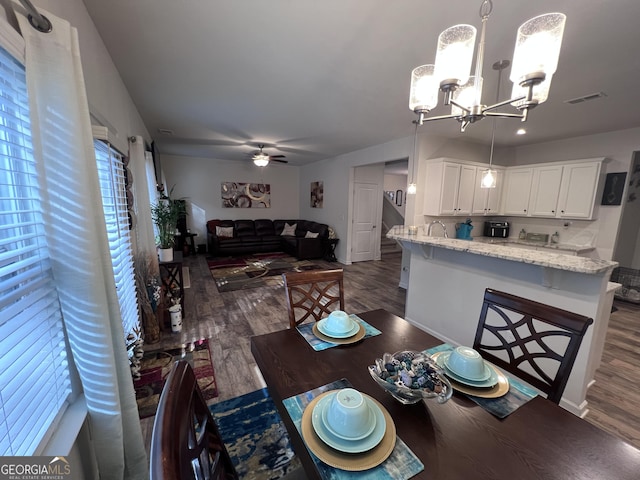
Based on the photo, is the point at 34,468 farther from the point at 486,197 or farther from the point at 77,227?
the point at 486,197

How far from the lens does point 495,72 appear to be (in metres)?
2.14

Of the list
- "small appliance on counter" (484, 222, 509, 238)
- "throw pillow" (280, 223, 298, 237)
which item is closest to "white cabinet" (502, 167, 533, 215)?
"small appliance on counter" (484, 222, 509, 238)

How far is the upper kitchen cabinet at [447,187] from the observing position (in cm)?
400

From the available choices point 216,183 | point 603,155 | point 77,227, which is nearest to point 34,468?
point 77,227

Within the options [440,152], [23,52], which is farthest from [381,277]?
[23,52]

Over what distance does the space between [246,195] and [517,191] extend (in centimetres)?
644

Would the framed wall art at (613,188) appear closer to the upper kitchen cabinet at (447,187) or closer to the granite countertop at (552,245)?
the granite countertop at (552,245)

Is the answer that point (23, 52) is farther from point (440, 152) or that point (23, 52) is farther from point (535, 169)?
point (535, 169)

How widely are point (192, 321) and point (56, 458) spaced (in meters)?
2.41

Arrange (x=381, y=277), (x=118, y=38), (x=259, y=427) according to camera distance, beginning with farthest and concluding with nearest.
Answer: (x=381, y=277), (x=118, y=38), (x=259, y=427)

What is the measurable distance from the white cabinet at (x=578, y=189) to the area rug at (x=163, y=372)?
5382mm

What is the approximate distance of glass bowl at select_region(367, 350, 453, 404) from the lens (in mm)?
891

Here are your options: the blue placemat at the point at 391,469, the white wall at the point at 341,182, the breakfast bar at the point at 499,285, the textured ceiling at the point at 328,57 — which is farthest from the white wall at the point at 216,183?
the blue placemat at the point at 391,469

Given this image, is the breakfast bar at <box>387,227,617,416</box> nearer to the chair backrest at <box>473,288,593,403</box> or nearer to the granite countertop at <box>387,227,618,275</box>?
the granite countertop at <box>387,227,618,275</box>
